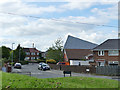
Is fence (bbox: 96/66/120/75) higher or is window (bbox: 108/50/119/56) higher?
window (bbox: 108/50/119/56)

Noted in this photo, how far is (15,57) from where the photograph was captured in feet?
293

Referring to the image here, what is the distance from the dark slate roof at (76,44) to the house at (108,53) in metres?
24.7

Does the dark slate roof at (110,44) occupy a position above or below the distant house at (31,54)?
above

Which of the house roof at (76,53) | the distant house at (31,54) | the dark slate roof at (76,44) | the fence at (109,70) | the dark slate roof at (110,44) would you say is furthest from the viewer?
the distant house at (31,54)

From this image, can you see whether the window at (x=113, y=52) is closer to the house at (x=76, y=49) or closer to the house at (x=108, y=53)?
the house at (x=108, y=53)

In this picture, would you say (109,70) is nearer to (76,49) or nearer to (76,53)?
(76,53)

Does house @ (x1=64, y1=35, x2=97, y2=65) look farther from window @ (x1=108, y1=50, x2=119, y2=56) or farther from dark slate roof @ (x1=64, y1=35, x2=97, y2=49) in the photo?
window @ (x1=108, y1=50, x2=119, y2=56)

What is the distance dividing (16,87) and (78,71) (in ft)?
90.9

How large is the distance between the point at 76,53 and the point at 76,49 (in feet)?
8.54

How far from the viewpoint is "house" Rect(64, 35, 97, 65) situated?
216 ft

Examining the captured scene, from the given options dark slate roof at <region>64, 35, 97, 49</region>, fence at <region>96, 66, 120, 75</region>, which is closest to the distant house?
dark slate roof at <region>64, 35, 97, 49</region>

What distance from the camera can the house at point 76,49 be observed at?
65688mm

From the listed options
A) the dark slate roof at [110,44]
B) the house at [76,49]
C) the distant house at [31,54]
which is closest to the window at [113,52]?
the dark slate roof at [110,44]

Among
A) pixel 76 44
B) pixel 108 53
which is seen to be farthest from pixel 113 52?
pixel 76 44
